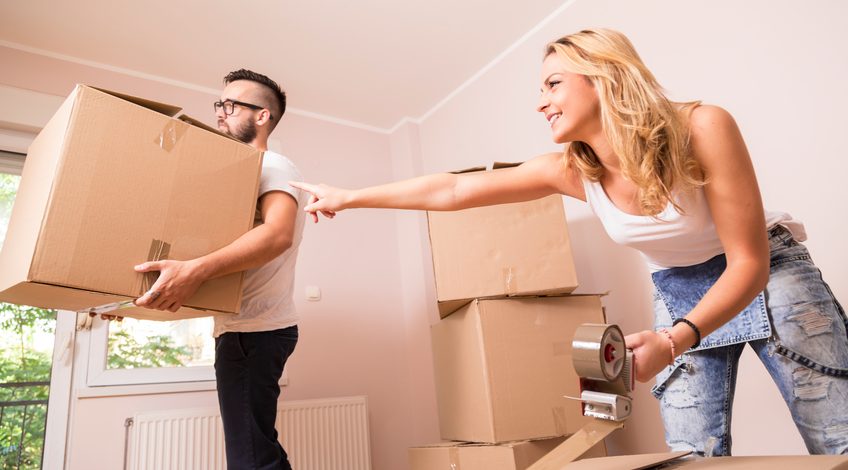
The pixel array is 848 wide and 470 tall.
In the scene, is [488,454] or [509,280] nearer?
[488,454]

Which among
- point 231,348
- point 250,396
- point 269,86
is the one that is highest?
point 269,86

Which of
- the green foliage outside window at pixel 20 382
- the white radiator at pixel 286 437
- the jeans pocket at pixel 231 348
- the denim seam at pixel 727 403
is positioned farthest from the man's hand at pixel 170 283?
the green foliage outside window at pixel 20 382

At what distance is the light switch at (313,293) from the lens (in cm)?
282

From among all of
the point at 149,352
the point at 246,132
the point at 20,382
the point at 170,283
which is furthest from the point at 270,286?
the point at 20,382

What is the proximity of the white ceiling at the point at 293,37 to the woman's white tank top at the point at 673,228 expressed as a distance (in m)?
1.68

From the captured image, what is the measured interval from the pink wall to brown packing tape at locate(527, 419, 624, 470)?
207cm

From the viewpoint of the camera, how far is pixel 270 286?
1.44 meters

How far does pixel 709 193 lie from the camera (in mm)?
933

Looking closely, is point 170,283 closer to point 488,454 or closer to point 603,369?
point 603,369

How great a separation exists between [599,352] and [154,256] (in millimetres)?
959

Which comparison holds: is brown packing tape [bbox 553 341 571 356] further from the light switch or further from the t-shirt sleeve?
the light switch

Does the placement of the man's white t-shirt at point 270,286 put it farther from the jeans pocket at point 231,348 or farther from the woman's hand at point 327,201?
the woman's hand at point 327,201

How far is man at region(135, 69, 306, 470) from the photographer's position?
123 cm

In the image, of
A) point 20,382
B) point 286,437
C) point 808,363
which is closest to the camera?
point 808,363
